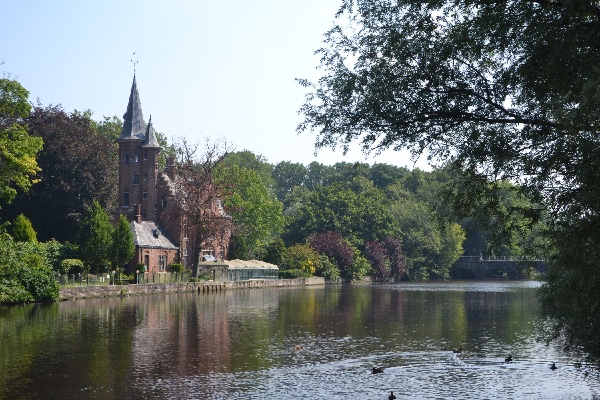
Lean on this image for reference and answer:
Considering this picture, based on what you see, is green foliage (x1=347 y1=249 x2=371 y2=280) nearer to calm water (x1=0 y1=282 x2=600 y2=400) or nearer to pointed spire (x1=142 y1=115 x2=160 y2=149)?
pointed spire (x1=142 y1=115 x2=160 y2=149)

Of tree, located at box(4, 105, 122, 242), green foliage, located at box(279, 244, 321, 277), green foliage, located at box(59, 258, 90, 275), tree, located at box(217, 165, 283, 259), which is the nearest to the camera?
green foliage, located at box(59, 258, 90, 275)

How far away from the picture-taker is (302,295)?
69.7 metres

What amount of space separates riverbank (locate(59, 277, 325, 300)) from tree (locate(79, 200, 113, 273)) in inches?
134

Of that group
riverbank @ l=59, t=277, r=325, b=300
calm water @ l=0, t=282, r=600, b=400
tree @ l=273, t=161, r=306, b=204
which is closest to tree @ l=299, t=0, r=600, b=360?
calm water @ l=0, t=282, r=600, b=400

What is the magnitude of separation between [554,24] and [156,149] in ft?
241

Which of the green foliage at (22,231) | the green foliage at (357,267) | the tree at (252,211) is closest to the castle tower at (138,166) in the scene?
the tree at (252,211)

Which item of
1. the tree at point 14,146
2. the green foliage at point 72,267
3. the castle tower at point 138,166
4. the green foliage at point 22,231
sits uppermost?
the castle tower at point 138,166

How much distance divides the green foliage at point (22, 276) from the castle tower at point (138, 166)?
104 feet

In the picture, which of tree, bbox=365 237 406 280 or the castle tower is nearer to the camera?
the castle tower

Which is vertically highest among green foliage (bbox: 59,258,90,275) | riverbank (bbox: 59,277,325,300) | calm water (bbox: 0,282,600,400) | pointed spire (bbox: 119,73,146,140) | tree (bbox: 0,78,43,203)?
pointed spire (bbox: 119,73,146,140)

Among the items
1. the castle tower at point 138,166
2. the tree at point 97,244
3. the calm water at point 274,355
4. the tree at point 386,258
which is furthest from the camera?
the tree at point 386,258

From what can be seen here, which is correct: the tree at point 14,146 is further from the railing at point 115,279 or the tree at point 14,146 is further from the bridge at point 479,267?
the bridge at point 479,267

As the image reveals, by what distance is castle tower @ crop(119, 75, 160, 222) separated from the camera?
280 feet

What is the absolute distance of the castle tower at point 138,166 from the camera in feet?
280
